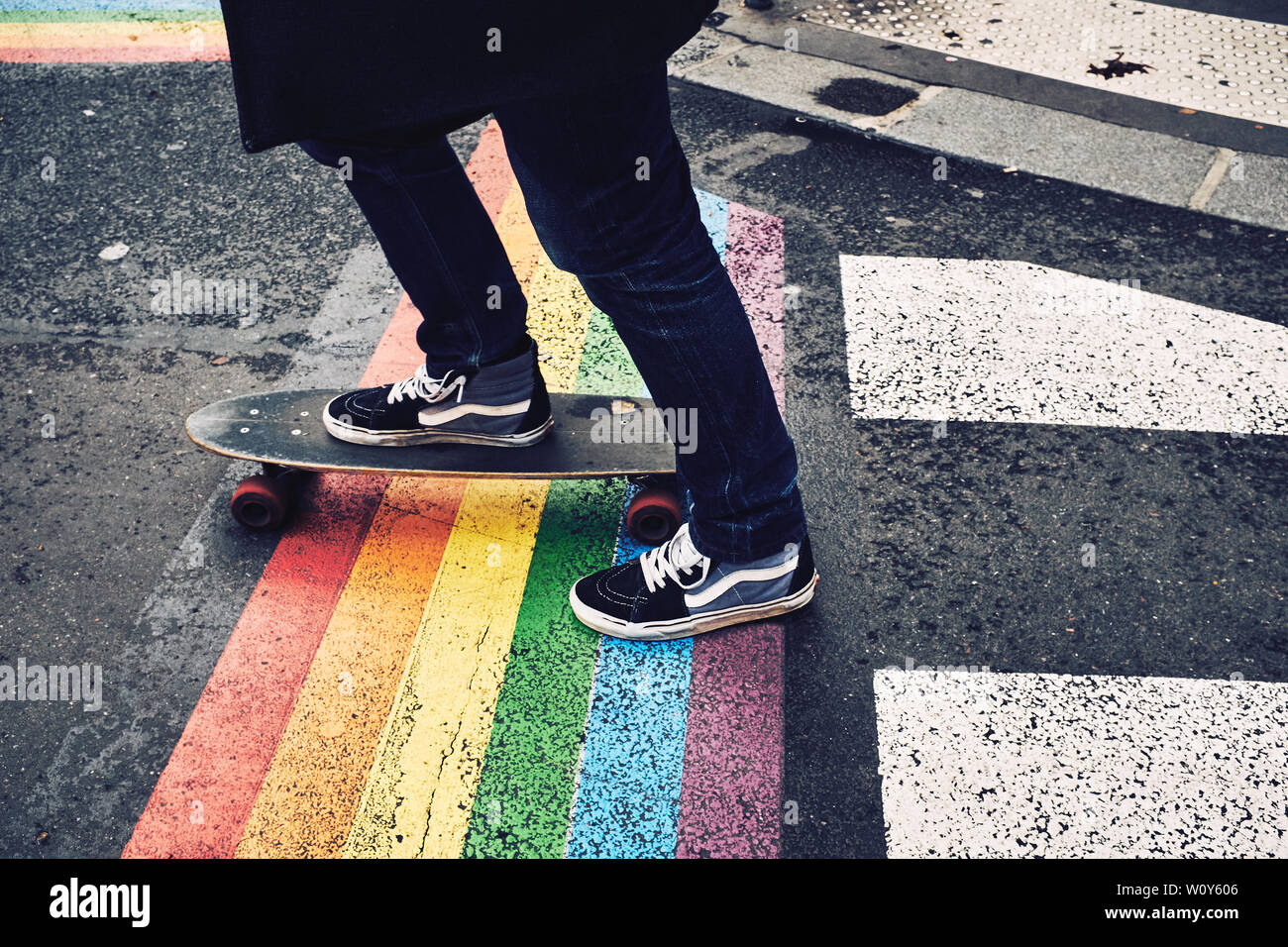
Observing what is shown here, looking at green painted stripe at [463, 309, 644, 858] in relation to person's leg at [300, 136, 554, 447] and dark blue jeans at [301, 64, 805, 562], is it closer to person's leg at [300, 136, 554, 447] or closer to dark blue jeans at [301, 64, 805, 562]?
person's leg at [300, 136, 554, 447]

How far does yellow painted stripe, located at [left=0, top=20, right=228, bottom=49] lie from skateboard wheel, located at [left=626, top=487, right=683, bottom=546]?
12.7ft

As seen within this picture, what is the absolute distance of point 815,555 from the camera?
236cm

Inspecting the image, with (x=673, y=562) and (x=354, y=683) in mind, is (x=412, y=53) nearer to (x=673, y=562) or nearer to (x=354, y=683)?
(x=673, y=562)

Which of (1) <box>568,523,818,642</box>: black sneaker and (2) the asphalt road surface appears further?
(1) <box>568,523,818,642</box>: black sneaker

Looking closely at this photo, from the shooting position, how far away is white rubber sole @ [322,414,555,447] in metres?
2.42

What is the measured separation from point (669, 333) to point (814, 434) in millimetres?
1038

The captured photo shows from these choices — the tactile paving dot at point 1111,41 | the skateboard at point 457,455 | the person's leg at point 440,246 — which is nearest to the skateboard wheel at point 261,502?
the skateboard at point 457,455

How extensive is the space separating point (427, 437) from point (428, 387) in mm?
137

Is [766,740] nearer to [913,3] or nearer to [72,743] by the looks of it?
[72,743]

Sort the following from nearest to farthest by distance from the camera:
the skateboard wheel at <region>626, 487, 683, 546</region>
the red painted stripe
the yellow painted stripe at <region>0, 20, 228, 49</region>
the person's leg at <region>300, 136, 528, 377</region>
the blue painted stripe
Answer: the blue painted stripe → the person's leg at <region>300, 136, 528, 377</region> → the skateboard wheel at <region>626, 487, 683, 546</region> → the red painted stripe → the yellow painted stripe at <region>0, 20, 228, 49</region>

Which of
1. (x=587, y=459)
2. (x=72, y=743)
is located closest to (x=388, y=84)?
(x=587, y=459)

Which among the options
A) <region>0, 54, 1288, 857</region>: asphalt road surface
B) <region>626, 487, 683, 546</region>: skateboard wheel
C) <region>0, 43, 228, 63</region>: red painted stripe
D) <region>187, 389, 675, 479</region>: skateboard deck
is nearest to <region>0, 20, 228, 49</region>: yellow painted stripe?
<region>0, 43, 228, 63</region>: red painted stripe

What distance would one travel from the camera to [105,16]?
17.3ft

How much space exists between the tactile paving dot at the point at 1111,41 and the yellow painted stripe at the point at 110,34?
3073 millimetres
